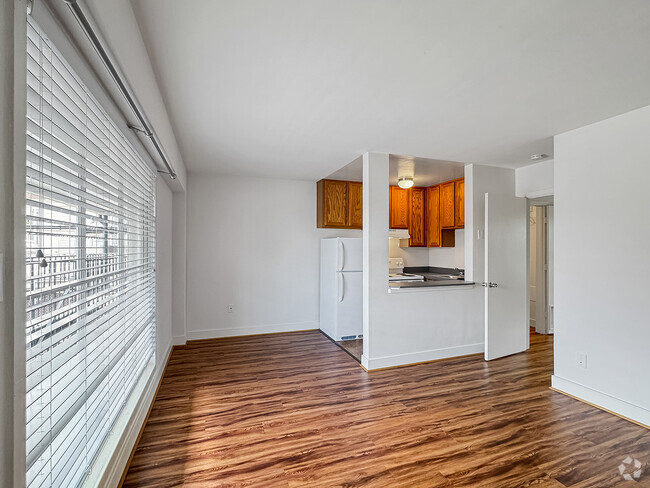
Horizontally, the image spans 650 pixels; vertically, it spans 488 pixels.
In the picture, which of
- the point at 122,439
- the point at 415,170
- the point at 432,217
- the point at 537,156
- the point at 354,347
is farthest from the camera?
the point at 432,217

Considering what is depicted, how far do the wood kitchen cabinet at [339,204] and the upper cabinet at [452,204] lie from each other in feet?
4.40

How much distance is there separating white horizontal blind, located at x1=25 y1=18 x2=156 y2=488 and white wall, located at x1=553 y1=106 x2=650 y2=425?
3.55 m

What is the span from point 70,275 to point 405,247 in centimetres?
517

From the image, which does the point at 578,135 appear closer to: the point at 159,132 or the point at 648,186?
the point at 648,186

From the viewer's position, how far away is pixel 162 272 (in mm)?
3275

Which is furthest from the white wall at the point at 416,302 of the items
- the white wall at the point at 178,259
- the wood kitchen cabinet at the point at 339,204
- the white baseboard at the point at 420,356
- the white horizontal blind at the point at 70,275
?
the white wall at the point at 178,259

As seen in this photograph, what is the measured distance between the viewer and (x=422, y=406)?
8.73 ft

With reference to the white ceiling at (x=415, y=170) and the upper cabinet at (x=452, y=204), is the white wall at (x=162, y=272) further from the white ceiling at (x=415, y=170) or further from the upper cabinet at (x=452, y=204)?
the upper cabinet at (x=452, y=204)

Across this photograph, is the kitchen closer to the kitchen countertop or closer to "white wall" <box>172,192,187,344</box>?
the kitchen countertop

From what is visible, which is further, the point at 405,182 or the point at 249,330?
the point at 249,330

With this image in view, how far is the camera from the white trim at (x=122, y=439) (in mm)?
1511

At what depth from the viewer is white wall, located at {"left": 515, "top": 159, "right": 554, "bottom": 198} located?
373 centimetres

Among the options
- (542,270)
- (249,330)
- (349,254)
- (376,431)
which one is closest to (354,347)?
(349,254)

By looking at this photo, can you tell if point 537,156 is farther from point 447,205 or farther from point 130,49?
point 130,49
